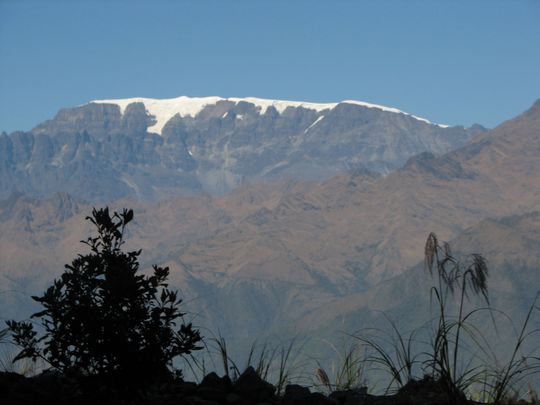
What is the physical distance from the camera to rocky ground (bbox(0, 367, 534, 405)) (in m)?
10.4

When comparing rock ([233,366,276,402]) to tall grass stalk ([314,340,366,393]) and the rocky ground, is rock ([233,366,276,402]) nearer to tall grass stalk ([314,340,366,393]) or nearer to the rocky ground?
the rocky ground

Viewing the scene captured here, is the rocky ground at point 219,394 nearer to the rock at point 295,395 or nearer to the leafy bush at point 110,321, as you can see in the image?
the rock at point 295,395

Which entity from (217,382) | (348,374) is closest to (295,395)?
(217,382)

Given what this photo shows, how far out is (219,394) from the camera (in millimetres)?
11086

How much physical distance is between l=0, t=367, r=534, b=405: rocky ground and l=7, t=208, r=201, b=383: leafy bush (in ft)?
1.83

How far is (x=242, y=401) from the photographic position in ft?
35.9

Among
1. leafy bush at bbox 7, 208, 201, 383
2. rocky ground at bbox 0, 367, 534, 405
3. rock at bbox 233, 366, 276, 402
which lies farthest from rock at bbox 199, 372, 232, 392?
leafy bush at bbox 7, 208, 201, 383

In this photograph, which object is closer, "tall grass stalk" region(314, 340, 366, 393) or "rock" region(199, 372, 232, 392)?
"rock" region(199, 372, 232, 392)

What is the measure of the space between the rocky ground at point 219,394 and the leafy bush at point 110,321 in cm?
56

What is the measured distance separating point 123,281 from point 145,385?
3.85 feet

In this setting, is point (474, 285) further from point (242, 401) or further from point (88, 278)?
point (88, 278)

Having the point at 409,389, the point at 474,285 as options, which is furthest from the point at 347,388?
the point at 474,285

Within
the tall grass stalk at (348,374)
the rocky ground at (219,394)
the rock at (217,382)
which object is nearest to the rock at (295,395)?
the rocky ground at (219,394)

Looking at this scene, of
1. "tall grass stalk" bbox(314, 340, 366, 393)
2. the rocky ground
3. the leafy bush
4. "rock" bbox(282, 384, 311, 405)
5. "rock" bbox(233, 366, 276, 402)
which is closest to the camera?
the leafy bush
